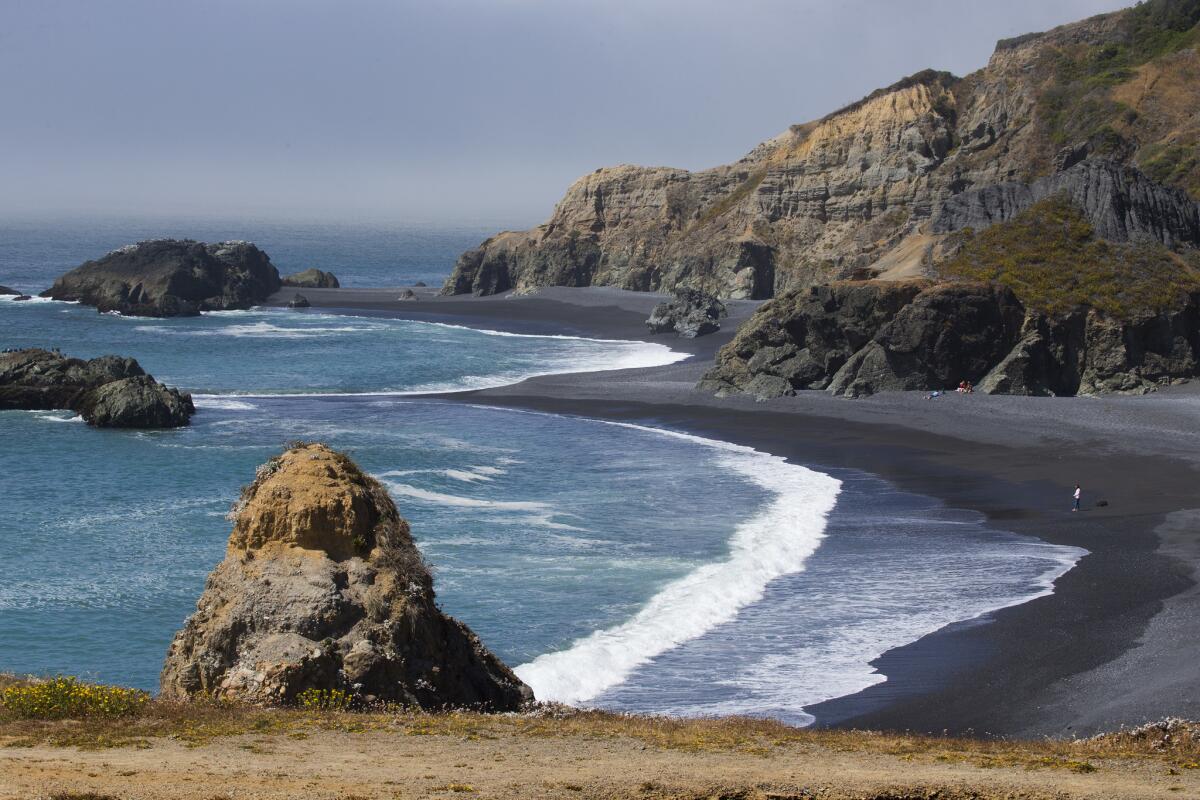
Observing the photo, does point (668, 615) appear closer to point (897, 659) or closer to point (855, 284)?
point (897, 659)

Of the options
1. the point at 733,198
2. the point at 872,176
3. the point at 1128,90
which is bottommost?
the point at 733,198

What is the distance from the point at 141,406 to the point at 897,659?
36.8m

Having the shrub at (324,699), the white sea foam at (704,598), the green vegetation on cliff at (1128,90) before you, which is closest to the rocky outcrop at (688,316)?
the green vegetation on cliff at (1128,90)

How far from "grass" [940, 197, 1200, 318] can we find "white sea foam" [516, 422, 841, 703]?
23594 millimetres

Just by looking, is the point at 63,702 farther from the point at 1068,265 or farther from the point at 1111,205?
the point at 1111,205

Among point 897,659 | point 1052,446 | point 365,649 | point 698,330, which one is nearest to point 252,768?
point 365,649

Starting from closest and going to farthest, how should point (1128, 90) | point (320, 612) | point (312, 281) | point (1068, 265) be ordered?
point (320, 612) < point (1068, 265) < point (1128, 90) < point (312, 281)

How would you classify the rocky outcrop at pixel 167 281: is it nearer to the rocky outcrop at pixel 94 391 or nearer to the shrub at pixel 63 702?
the rocky outcrop at pixel 94 391

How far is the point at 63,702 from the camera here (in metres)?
14.3

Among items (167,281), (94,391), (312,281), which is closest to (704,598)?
(94,391)

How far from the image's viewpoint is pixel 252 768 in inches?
488

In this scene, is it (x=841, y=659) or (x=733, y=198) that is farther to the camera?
(x=733, y=198)

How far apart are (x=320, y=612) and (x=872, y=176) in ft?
320

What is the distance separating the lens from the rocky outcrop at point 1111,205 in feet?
214
